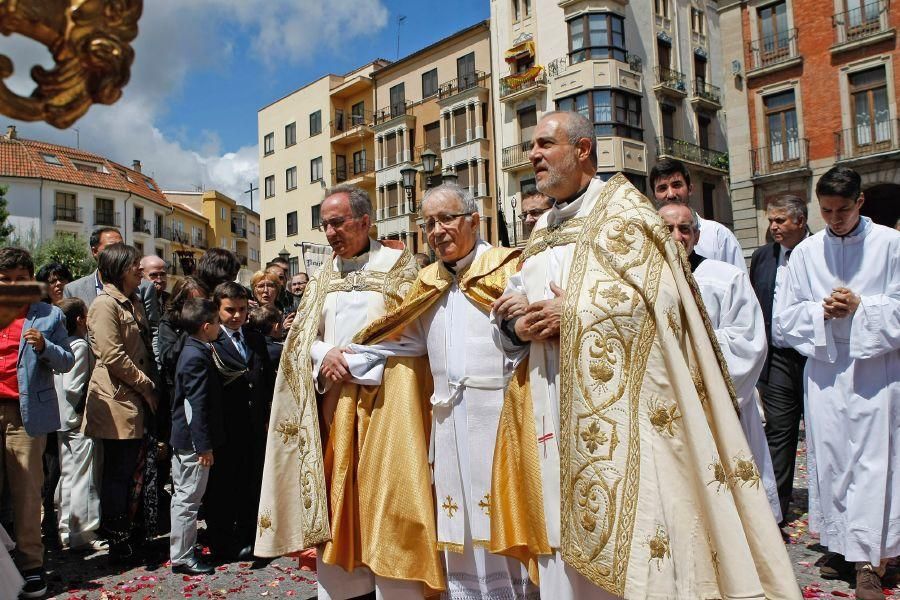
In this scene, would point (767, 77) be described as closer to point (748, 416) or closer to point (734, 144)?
point (734, 144)

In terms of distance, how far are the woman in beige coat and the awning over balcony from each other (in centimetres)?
2730

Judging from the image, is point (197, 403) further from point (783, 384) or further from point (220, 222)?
point (220, 222)

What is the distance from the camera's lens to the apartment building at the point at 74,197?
154ft

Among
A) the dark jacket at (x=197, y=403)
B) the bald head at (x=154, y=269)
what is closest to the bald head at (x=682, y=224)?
the dark jacket at (x=197, y=403)

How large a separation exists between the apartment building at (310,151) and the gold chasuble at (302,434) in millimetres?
33854

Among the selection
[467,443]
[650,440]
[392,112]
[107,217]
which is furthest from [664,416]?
[107,217]

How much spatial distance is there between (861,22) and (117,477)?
25.0 metres

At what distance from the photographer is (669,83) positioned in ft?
99.0

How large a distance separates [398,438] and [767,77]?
24677mm

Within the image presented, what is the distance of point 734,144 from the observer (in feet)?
82.1

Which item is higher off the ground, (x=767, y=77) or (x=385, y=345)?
(x=767, y=77)

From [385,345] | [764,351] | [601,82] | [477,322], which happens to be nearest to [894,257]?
[764,351]

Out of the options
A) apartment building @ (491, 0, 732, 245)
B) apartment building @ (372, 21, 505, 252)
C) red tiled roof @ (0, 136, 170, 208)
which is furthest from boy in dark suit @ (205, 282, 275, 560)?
red tiled roof @ (0, 136, 170, 208)

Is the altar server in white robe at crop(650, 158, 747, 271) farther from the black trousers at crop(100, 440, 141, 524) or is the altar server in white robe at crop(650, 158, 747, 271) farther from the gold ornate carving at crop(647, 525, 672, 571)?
the black trousers at crop(100, 440, 141, 524)
